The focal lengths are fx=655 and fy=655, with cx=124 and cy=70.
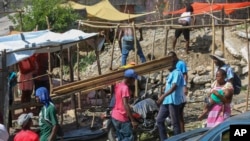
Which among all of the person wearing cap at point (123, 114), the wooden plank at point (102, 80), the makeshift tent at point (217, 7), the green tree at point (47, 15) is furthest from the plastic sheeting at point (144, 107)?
the green tree at point (47, 15)

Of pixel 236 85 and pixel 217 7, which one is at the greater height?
pixel 217 7

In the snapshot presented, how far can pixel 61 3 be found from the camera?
76.8ft

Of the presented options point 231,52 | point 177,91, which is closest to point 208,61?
point 231,52

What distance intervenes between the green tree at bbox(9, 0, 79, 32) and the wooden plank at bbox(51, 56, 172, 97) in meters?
9.07

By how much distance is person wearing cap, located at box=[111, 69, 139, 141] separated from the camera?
976 centimetres

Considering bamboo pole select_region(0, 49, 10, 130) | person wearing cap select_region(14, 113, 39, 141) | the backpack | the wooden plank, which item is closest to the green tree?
the wooden plank

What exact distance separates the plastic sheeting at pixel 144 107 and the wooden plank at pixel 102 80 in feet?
2.25

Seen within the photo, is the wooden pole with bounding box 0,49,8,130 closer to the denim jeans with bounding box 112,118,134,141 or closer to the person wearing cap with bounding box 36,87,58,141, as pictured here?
the person wearing cap with bounding box 36,87,58,141

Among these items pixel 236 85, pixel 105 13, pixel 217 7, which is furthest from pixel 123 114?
pixel 105 13

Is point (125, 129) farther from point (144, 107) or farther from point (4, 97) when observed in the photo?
point (4, 97)

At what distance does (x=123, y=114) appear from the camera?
10.0 metres

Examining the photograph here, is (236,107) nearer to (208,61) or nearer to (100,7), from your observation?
(208,61)

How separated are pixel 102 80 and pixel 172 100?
79.4 inches

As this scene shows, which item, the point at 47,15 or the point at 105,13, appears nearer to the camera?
the point at 47,15
